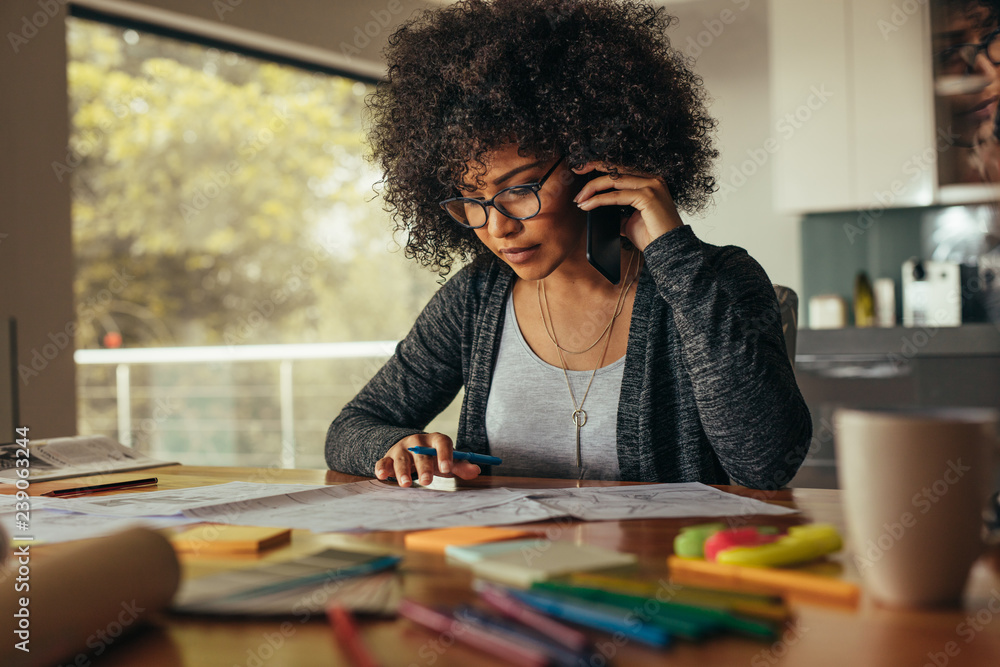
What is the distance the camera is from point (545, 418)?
1408mm

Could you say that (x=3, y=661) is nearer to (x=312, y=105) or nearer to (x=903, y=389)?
(x=903, y=389)

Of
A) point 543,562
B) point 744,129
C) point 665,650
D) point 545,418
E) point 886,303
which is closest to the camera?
point 665,650

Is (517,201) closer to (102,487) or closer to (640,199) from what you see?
(640,199)

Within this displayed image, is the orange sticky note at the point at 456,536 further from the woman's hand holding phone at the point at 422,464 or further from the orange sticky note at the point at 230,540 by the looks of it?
the woman's hand holding phone at the point at 422,464

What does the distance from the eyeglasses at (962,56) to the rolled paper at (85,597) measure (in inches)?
150

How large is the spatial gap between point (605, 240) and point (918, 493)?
953 millimetres

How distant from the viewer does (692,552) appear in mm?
616

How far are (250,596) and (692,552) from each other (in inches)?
12.4

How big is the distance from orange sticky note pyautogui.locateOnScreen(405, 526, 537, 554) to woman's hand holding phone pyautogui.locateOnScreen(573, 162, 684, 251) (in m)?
0.67

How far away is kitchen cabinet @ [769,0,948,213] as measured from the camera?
3.46 meters

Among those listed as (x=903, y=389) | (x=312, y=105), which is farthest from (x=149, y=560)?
(x=312, y=105)

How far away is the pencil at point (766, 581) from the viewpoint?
521 millimetres

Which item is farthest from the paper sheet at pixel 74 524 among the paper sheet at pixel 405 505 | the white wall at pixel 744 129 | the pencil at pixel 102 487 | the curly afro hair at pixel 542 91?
the white wall at pixel 744 129

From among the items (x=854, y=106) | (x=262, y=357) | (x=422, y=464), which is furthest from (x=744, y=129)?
(x=422, y=464)
